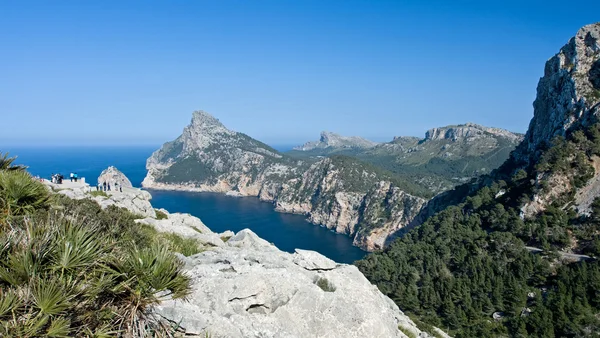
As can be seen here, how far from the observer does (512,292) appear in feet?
149

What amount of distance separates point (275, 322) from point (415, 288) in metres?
48.5

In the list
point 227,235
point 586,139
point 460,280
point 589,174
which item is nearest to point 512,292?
point 460,280

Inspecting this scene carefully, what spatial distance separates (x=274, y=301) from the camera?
37.0 feet

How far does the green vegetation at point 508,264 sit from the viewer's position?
39438 millimetres

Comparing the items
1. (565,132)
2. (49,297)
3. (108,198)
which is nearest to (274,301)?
(49,297)

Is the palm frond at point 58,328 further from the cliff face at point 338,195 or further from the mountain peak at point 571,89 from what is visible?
the cliff face at point 338,195

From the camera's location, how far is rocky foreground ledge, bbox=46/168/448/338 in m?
9.18

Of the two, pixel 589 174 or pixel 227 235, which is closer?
pixel 227 235

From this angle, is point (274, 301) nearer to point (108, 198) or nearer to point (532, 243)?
point (108, 198)

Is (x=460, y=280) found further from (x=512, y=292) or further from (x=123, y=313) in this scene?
(x=123, y=313)

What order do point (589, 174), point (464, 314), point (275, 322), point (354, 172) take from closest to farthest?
point (275, 322)
point (464, 314)
point (589, 174)
point (354, 172)

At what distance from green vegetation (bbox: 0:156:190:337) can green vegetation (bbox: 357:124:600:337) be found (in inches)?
1558

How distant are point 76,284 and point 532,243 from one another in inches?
2543

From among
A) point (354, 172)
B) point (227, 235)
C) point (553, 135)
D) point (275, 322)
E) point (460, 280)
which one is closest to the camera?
point (275, 322)
